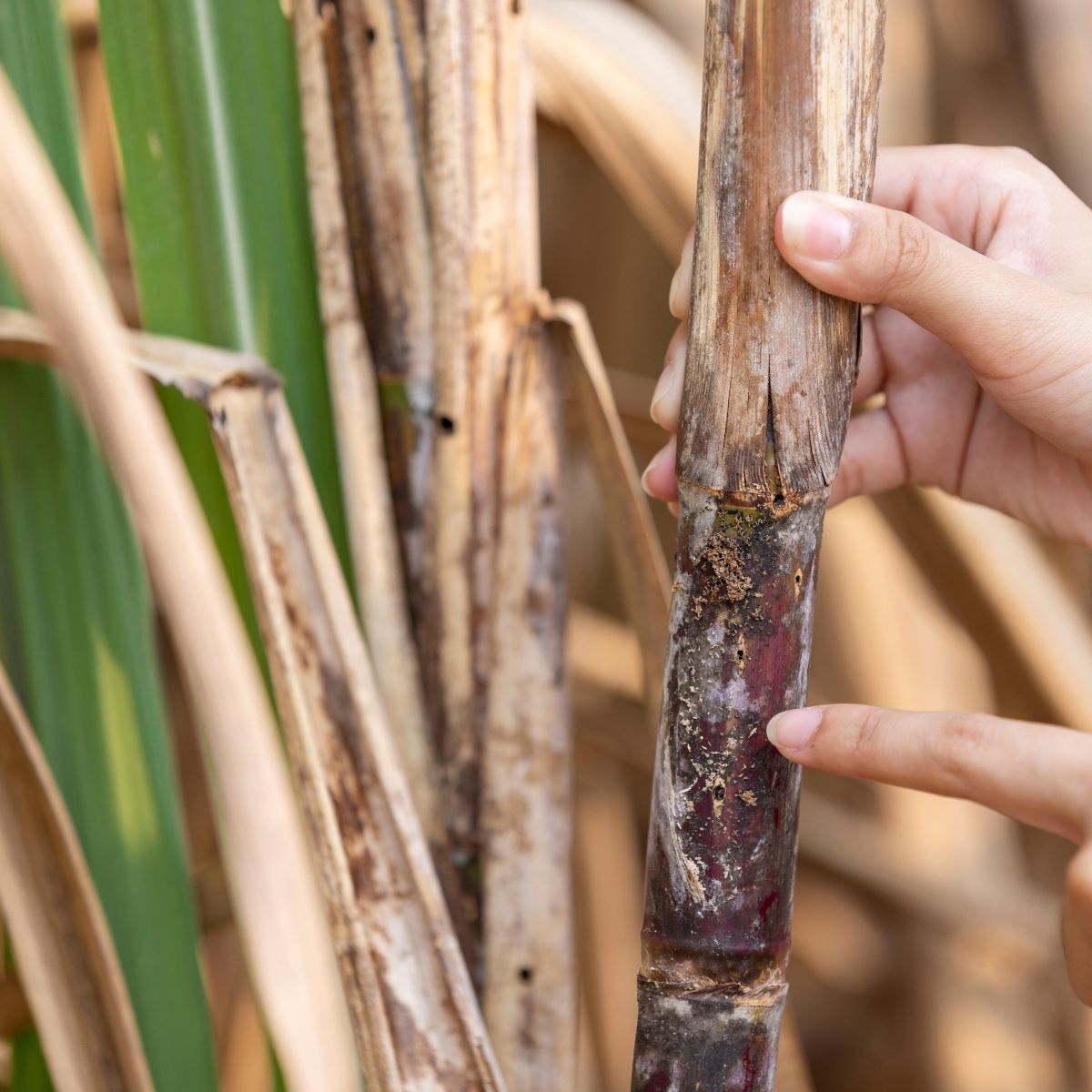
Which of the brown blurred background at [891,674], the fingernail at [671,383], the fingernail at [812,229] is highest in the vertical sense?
the fingernail at [812,229]

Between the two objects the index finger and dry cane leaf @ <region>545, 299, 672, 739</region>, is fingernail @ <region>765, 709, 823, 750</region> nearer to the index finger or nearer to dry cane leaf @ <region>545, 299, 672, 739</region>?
the index finger

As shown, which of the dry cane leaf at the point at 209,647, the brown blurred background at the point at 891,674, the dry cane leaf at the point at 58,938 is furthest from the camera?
the brown blurred background at the point at 891,674

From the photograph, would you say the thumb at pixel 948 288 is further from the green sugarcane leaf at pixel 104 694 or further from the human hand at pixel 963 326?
the green sugarcane leaf at pixel 104 694

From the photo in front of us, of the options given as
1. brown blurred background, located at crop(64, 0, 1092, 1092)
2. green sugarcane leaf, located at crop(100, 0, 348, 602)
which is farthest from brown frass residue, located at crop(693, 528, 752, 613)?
brown blurred background, located at crop(64, 0, 1092, 1092)

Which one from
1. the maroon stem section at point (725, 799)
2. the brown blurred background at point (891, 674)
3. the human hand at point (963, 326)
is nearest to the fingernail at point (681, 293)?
the human hand at point (963, 326)

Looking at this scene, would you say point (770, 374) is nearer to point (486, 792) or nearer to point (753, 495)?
point (753, 495)

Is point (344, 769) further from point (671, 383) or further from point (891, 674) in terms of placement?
point (891, 674)

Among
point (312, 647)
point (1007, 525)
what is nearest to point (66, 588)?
point (312, 647)
